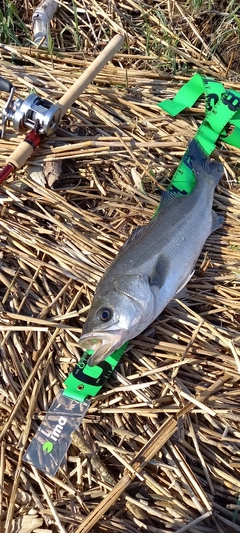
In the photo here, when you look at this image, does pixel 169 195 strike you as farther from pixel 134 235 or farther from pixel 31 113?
pixel 31 113

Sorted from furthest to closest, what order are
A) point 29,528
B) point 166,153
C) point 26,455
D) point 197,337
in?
point 166,153 → point 197,337 → point 26,455 → point 29,528

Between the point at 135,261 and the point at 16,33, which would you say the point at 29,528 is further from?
the point at 16,33

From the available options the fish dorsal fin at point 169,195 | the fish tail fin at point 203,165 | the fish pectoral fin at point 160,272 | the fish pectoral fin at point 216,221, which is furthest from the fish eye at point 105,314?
the fish tail fin at point 203,165

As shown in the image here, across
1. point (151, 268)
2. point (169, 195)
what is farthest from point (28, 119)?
point (151, 268)

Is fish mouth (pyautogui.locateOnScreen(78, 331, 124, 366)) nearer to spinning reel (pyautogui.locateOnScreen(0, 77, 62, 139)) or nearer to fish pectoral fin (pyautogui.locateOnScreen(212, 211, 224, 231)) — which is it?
fish pectoral fin (pyautogui.locateOnScreen(212, 211, 224, 231))

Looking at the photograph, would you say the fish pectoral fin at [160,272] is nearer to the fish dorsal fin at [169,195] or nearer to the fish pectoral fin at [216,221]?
the fish dorsal fin at [169,195]

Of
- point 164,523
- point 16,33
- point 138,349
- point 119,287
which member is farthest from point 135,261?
point 16,33
